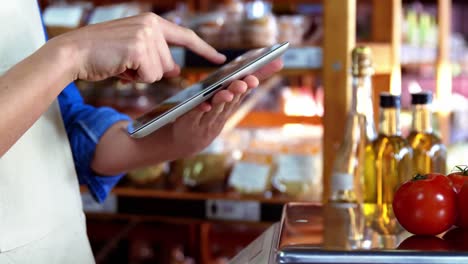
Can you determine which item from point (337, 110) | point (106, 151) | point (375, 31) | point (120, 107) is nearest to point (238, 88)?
point (106, 151)

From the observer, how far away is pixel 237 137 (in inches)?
103

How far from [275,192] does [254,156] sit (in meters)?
0.17

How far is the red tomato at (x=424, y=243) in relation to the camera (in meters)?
0.89

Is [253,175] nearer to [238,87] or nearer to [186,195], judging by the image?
[186,195]

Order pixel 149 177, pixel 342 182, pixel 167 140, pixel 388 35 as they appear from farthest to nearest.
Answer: pixel 149 177
pixel 388 35
pixel 342 182
pixel 167 140

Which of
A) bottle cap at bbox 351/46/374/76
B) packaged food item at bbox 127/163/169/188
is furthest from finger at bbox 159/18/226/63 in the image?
packaged food item at bbox 127/163/169/188

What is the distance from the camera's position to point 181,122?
4.43 ft

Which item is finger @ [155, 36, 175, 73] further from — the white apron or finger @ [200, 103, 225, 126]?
the white apron

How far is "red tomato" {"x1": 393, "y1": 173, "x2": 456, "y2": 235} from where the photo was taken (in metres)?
0.99

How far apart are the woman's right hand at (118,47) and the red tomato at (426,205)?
39 centimetres

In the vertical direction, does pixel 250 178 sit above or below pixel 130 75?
below

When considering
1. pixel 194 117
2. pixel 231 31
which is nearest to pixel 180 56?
pixel 231 31

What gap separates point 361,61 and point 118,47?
56cm

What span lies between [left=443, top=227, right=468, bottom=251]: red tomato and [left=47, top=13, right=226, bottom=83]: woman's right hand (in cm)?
46
